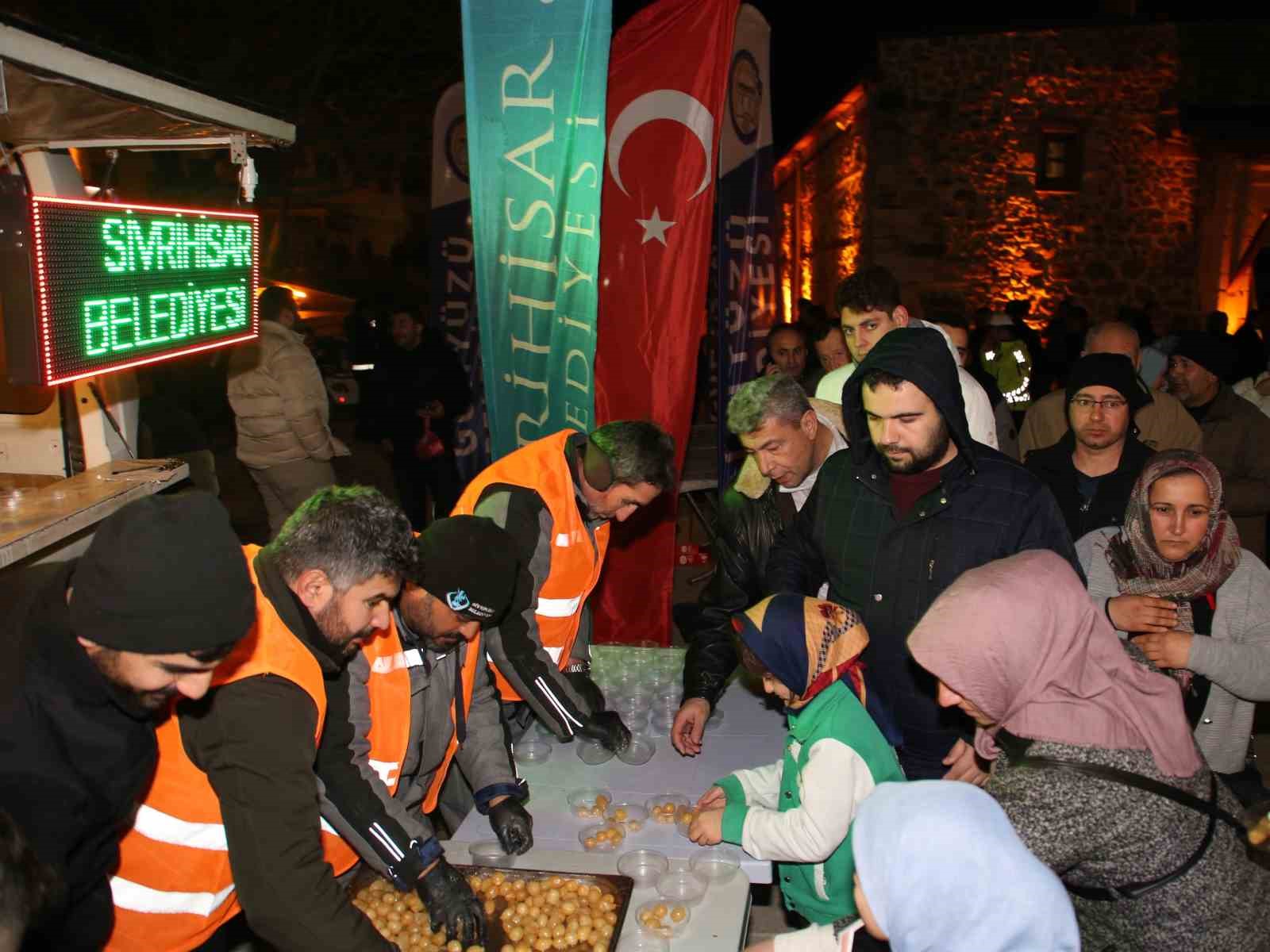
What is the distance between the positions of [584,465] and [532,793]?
3.70ft

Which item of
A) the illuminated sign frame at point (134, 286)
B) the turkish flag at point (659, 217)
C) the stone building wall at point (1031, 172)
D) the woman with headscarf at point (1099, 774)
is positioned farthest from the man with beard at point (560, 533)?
the stone building wall at point (1031, 172)

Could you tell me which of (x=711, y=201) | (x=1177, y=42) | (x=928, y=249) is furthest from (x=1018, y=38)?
(x=711, y=201)

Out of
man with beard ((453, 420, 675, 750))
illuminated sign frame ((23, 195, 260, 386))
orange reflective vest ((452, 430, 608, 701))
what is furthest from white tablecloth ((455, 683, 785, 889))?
illuminated sign frame ((23, 195, 260, 386))

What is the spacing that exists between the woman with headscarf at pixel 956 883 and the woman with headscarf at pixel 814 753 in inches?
31.0

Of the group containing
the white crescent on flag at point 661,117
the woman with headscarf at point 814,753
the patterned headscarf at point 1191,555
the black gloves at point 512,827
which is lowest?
the black gloves at point 512,827

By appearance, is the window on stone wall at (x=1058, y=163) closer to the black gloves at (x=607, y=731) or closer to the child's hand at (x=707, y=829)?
the black gloves at (x=607, y=731)

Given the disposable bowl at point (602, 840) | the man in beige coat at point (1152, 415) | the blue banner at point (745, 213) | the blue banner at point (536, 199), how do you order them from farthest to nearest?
the blue banner at point (745, 213) < the man in beige coat at point (1152, 415) < the blue banner at point (536, 199) < the disposable bowl at point (602, 840)

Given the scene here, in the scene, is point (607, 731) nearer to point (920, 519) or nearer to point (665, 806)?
point (665, 806)

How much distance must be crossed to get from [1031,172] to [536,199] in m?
13.9

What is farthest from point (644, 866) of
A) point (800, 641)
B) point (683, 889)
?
point (800, 641)

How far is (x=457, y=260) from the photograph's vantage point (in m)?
7.49

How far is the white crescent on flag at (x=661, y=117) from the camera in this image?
522 centimetres

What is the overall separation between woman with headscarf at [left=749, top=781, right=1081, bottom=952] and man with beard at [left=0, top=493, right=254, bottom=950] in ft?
4.01

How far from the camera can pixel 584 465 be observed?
144 inches
